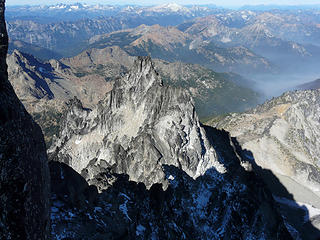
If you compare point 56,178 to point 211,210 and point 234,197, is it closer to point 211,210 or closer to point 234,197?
point 211,210

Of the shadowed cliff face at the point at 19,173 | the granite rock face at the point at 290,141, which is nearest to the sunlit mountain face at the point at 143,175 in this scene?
the shadowed cliff face at the point at 19,173

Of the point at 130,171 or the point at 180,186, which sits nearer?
the point at 180,186

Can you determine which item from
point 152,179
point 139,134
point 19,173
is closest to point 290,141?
point 139,134

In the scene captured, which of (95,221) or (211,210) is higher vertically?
(95,221)

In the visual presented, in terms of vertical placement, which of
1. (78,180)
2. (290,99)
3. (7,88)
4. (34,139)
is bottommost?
(290,99)

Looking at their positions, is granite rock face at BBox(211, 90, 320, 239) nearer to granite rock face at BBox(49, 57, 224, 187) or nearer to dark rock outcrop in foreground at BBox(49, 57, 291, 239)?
dark rock outcrop in foreground at BBox(49, 57, 291, 239)

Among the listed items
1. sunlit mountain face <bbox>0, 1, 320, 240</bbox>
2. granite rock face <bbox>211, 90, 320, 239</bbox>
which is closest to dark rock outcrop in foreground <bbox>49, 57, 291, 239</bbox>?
sunlit mountain face <bbox>0, 1, 320, 240</bbox>

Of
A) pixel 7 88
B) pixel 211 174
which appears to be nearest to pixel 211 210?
pixel 211 174
